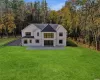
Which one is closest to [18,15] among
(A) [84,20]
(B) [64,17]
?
(B) [64,17]

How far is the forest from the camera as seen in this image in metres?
46.8

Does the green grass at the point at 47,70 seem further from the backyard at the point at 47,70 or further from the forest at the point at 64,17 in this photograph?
the forest at the point at 64,17

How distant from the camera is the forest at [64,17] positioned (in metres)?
46.8

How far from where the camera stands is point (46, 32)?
154 feet

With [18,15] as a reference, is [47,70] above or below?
below

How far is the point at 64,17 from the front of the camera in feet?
222

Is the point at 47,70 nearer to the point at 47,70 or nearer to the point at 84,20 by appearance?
the point at 47,70

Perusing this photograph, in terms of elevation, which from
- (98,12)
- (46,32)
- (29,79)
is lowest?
(29,79)

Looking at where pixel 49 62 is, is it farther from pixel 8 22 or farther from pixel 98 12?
pixel 8 22

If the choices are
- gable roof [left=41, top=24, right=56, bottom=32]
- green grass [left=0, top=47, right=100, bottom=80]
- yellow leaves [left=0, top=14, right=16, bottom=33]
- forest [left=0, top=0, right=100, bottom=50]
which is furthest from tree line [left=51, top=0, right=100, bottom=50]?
green grass [left=0, top=47, right=100, bottom=80]

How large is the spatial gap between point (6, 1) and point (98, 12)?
4555 centimetres

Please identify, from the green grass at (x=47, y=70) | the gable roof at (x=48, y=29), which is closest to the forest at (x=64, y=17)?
the gable roof at (x=48, y=29)

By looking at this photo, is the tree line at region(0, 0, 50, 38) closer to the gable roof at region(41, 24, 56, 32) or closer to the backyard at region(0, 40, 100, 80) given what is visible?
the gable roof at region(41, 24, 56, 32)

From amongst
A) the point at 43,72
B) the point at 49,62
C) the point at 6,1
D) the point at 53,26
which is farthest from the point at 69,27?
the point at 43,72
